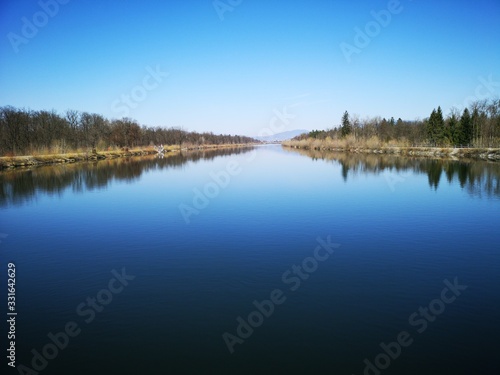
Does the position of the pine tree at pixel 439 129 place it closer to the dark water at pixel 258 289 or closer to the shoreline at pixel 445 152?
the shoreline at pixel 445 152

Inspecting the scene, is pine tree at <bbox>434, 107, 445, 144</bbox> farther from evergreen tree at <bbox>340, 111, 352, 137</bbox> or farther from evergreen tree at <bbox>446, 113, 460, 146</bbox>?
evergreen tree at <bbox>340, 111, 352, 137</bbox>

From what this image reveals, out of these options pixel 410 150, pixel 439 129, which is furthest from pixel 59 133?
pixel 439 129

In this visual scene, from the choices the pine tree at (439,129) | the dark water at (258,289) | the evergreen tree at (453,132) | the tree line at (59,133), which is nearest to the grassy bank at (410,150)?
the evergreen tree at (453,132)

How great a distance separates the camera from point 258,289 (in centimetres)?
773

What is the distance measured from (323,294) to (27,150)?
53.3 metres

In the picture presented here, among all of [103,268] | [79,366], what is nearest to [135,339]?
[79,366]

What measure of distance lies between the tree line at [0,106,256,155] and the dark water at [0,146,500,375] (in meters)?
40.2

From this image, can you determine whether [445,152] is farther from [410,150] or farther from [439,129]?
[439,129]

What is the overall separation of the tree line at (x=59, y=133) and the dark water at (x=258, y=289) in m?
40.2

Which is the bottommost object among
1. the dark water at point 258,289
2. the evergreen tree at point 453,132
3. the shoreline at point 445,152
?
the dark water at point 258,289

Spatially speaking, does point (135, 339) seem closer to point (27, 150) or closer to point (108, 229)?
point (108, 229)

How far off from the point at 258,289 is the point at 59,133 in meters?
64.7

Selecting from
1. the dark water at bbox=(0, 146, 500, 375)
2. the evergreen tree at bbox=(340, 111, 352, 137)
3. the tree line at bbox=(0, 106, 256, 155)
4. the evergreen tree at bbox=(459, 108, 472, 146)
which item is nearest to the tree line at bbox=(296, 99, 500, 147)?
the evergreen tree at bbox=(459, 108, 472, 146)

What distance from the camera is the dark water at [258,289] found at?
5449mm
